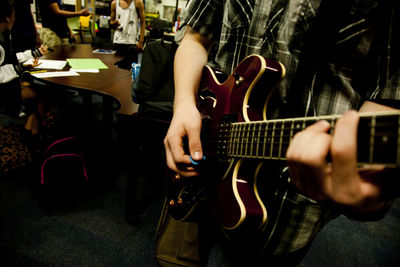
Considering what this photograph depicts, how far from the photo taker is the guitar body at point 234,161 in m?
0.63

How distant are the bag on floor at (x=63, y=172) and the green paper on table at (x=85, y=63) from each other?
2.76ft

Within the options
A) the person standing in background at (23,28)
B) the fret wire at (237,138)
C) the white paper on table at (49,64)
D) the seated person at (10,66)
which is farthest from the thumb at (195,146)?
the person standing in background at (23,28)

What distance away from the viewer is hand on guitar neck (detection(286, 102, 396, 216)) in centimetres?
38

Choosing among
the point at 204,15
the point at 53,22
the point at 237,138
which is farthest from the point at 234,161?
the point at 53,22

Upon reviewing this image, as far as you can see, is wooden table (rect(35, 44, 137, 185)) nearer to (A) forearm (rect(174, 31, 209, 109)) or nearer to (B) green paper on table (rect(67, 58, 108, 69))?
(B) green paper on table (rect(67, 58, 108, 69))

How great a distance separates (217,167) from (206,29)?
0.60 meters

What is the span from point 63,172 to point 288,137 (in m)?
1.85

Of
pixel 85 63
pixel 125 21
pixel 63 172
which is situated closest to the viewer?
pixel 63 172

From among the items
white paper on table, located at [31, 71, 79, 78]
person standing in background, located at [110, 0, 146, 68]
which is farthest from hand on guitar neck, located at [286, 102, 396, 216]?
person standing in background, located at [110, 0, 146, 68]

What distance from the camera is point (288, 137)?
19.4 inches

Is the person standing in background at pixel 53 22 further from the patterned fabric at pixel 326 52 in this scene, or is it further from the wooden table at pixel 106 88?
the patterned fabric at pixel 326 52

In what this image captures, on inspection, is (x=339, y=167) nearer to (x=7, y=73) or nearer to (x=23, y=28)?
(x=7, y=73)

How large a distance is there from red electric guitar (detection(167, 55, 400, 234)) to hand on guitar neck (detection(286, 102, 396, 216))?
0.12 ft

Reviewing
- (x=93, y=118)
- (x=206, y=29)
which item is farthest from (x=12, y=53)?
(x=206, y=29)
